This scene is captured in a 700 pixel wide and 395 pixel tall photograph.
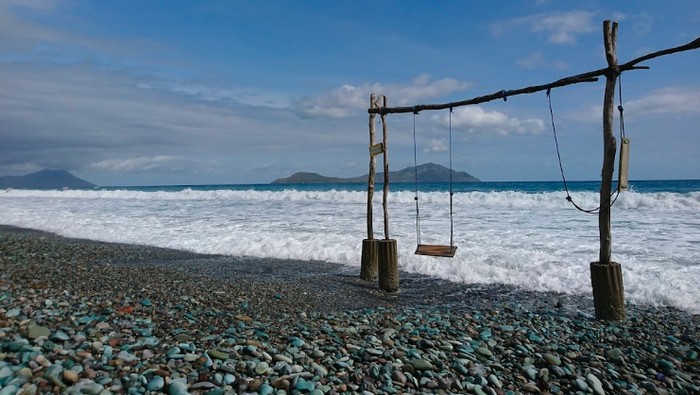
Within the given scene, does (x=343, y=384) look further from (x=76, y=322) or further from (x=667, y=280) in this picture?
(x=667, y=280)

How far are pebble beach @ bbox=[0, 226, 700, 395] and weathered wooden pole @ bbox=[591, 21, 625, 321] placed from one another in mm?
241

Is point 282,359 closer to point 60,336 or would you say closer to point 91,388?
point 91,388

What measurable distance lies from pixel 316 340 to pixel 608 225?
168 inches

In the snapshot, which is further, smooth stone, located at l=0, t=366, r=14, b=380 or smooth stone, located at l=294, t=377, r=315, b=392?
smooth stone, located at l=294, t=377, r=315, b=392

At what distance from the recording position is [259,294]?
7.60 meters

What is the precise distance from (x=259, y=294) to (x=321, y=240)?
5.84 metres

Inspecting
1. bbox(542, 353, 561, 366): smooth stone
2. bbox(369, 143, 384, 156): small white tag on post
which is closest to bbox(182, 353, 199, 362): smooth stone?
Answer: bbox(542, 353, 561, 366): smooth stone

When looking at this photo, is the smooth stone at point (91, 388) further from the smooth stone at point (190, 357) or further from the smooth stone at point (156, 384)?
the smooth stone at point (190, 357)

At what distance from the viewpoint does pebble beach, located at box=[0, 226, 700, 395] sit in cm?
403

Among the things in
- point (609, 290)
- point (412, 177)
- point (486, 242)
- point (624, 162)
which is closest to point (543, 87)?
point (624, 162)

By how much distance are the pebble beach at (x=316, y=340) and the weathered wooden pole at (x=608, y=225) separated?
241mm

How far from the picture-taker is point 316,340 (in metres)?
5.07

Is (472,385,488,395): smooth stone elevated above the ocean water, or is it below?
below

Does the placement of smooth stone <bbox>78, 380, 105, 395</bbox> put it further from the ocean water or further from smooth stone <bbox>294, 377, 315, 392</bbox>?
the ocean water
